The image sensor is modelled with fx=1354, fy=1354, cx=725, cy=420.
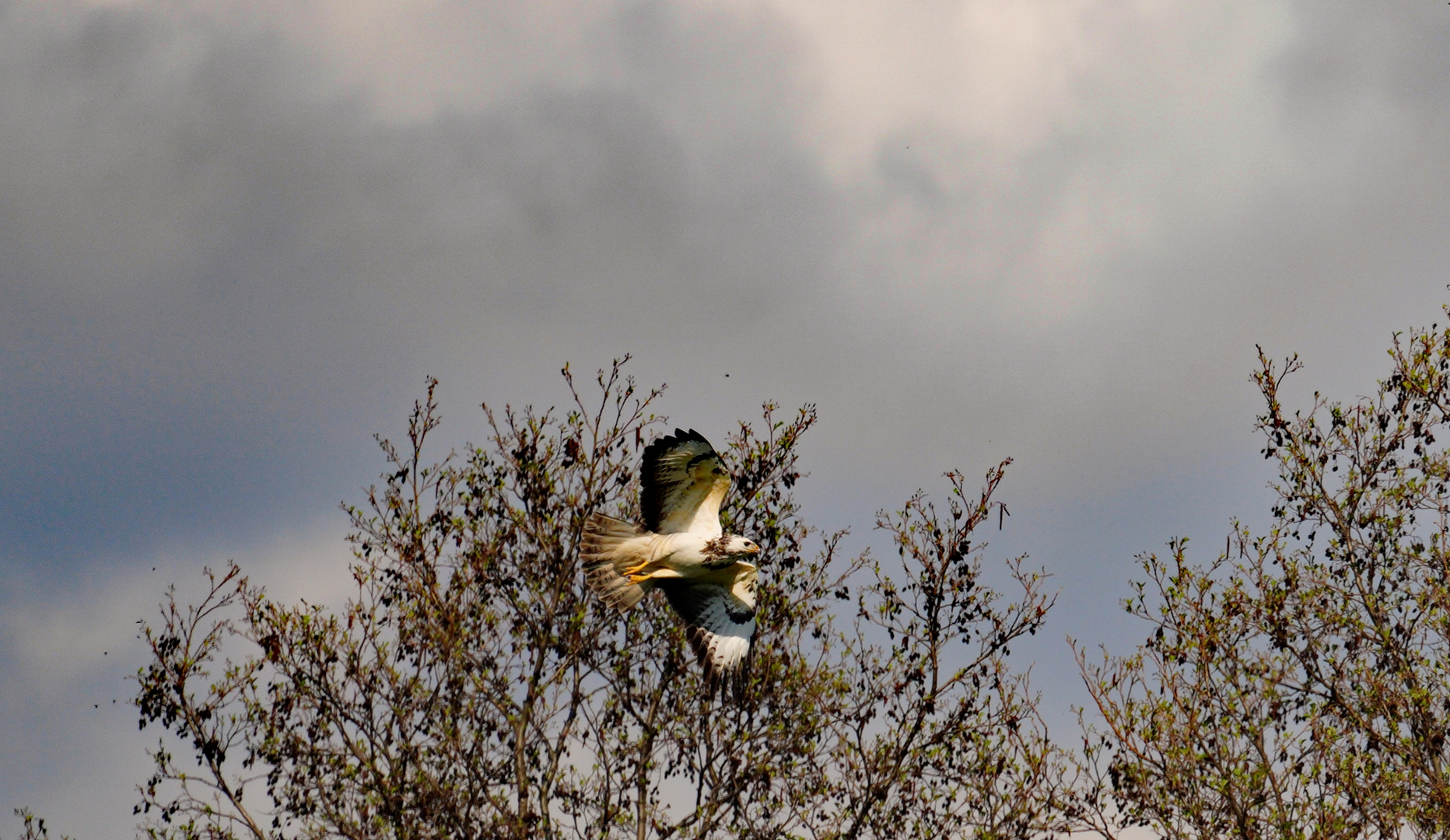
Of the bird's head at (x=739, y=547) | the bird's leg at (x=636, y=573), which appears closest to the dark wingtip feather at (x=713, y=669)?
the bird's leg at (x=636, y=573)

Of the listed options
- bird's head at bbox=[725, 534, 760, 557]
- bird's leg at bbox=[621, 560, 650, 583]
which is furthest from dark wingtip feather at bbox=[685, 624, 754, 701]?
bird's head at bbox=[725, 534, 760, 557]

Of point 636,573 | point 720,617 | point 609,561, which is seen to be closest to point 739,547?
point 720,617

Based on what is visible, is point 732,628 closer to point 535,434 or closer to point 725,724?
point 725,724

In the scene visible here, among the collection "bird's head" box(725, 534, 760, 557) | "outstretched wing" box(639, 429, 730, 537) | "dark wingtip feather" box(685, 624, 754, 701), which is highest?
"outstretched wing" box(639, 429, 730, 537)

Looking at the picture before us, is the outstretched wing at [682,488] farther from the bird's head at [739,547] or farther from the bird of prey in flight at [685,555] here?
the bird's head at [739,547]

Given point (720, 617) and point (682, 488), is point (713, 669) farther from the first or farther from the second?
point (682, 488)

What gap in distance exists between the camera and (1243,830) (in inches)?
551

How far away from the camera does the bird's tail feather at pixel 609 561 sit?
13812 millimetres

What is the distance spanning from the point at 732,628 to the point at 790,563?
133cm

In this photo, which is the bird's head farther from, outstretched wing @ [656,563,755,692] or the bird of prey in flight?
outstretched wing @ [656,563,755,692]

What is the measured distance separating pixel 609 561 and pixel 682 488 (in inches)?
41.8

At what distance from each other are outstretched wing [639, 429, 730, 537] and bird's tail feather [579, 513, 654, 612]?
0.33 metres

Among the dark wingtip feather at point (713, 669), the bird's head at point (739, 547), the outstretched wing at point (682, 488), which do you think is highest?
the outstretched wing at point (682, 488)

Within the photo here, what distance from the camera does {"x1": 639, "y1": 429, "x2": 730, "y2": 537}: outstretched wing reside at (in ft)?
Result: 45.7
